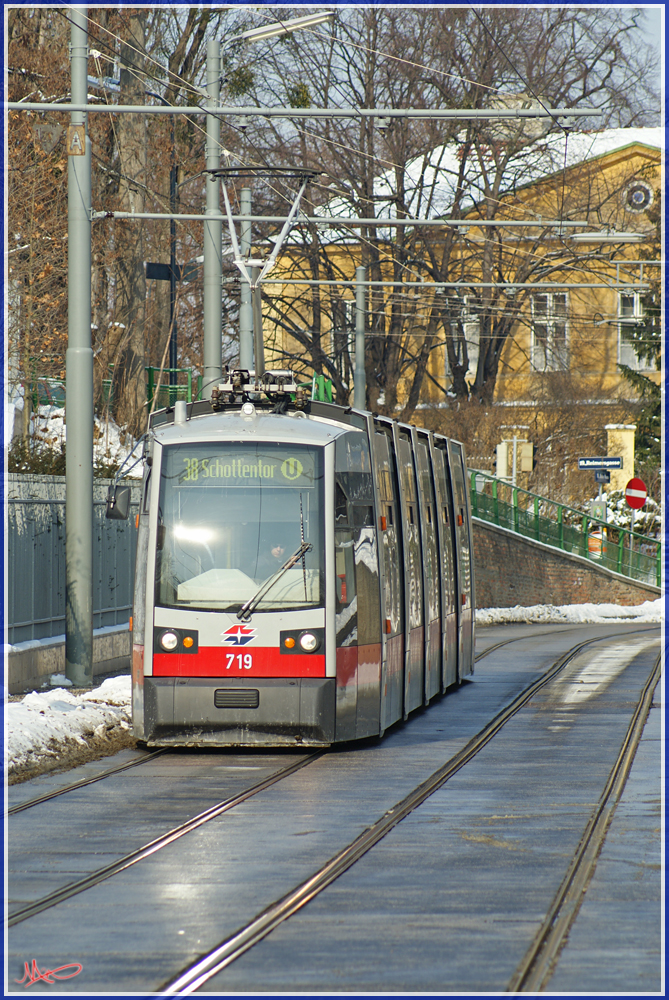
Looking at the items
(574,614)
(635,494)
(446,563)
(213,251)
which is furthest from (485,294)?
(446,563)

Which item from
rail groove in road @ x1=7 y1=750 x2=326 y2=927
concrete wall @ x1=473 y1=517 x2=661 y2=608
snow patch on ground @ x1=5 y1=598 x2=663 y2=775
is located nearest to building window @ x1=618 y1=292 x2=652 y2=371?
concrete wall @ x1=473 y1=517 x2=661 y2=608

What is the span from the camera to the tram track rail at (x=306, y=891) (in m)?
6.02

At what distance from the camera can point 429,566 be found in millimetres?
16562

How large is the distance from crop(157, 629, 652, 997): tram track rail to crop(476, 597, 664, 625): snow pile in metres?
25.6

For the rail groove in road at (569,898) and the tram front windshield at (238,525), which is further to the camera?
the tram front windshield at (238,525)

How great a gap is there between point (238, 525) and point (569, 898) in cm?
589

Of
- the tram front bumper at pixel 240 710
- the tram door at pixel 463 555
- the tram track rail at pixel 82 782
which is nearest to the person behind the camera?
the tram track rail at pixel 82 782

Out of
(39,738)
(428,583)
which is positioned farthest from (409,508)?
(39,738)

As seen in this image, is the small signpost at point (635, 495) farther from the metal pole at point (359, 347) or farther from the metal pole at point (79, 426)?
the metal pole at point (79, 426)

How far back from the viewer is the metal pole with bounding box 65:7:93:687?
52.4ft

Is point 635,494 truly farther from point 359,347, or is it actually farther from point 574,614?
point 359,347

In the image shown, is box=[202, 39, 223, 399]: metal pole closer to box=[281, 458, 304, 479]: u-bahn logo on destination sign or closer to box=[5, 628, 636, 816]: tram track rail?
box=[281, 458, 304, 479]: u-bahn logo on destination sign

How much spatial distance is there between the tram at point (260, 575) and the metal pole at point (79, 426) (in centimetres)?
265
